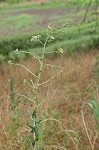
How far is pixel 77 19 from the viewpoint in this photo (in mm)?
12922

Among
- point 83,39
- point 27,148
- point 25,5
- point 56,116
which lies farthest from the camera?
point 25,5

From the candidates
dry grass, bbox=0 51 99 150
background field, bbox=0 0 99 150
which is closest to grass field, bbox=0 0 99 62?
background field, bbox=0 0 99 150

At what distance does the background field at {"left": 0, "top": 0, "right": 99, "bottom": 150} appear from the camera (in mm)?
2711

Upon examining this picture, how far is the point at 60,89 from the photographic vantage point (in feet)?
15.9

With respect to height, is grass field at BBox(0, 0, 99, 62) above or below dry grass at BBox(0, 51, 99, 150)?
below

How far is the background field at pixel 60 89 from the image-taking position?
8.90ft

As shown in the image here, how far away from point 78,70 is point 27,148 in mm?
3056

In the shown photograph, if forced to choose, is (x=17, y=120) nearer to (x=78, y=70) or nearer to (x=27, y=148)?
(x=27, y=148)

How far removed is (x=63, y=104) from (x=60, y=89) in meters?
0.73

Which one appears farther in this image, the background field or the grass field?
the grass field

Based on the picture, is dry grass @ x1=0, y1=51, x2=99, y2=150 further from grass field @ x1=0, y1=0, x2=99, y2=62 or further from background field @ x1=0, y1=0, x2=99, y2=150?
grass field @ x1=0, y1=0, x2=99, y2=62

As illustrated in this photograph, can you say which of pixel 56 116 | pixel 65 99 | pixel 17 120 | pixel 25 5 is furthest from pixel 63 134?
pixel 25 5

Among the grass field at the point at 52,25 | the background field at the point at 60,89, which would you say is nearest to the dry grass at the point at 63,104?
the background field at the point at 60,89

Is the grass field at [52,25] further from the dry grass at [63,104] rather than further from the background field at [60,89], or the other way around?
the dry grass at [63,104]
